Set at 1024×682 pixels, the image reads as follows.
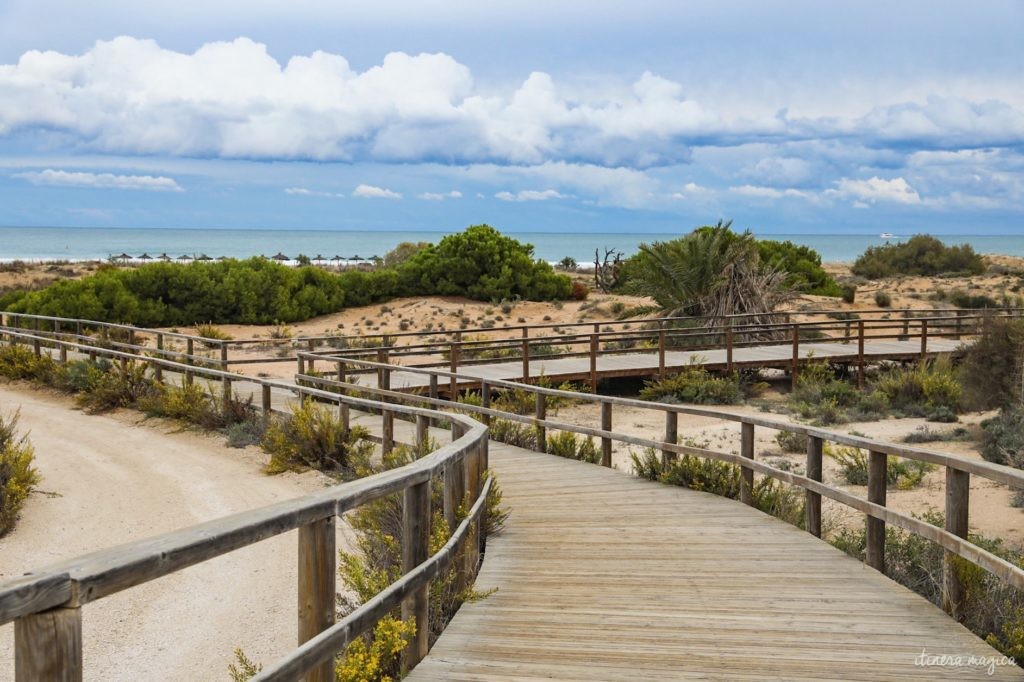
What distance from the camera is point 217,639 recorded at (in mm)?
7625

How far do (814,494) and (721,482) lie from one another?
180 cm

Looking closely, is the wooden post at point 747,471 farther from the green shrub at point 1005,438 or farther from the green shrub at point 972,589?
the green shrub at point 1005,438

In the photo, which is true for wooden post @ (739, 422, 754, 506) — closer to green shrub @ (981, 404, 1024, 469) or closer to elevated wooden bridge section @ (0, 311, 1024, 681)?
elevated wooden bridge section @ (0, 311, 1024, 681)

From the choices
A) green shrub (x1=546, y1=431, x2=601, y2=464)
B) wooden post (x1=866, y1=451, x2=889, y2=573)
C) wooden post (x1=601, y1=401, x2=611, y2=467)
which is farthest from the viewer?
green shrub (x1=546, y1=431, x2=601, y2=464)

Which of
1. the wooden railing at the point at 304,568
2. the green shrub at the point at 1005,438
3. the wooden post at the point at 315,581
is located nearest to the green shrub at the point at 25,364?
the wooden railing at the point at 304,568

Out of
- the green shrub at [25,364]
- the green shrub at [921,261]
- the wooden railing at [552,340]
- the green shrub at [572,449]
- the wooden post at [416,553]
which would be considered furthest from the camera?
the green shrub at [921,261]

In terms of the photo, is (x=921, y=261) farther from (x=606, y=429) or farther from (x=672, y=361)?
(x=606, y=429)

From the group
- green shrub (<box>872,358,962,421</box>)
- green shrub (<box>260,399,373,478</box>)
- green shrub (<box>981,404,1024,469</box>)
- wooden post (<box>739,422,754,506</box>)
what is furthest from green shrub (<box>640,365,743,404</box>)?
wooden post (<box>739,422,754,506</box>)

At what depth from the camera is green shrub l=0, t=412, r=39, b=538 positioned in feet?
36.0

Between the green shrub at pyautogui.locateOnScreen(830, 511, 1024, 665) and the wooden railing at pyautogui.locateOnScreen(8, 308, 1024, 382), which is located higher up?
the wooden railing at pyautogui.locateOnScreen(8, 308, 1024, 382)

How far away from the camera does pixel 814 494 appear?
7.33 meters

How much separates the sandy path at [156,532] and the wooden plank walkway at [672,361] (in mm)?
4173

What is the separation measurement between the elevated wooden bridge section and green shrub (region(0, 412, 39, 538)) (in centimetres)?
624

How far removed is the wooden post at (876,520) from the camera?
20.6 ft
